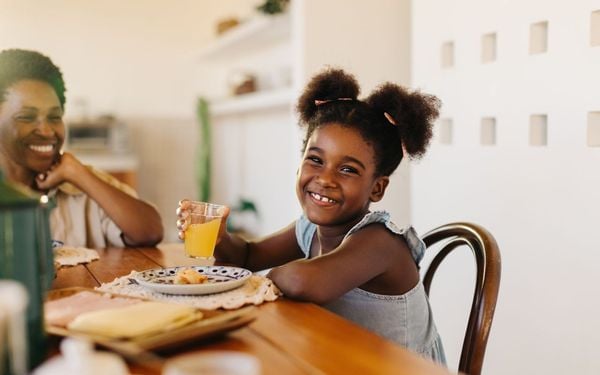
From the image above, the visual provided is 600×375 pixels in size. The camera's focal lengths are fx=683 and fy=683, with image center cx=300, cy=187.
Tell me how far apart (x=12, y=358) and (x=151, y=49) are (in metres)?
5.44

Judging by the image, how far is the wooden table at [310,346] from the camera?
781mm

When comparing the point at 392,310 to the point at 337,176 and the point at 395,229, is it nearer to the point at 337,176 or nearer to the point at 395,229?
the point at 395,229

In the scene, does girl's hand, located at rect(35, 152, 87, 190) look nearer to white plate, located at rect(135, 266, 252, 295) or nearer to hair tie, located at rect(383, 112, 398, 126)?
white plate, located at rect(135, 266, 252, 295)

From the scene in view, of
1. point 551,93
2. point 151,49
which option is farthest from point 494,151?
point 151,49

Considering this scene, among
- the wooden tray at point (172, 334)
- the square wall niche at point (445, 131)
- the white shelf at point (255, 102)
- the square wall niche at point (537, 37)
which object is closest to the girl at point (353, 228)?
the wooden tray at point (172, 334)

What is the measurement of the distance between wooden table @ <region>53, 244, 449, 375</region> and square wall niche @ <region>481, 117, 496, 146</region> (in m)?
1.26

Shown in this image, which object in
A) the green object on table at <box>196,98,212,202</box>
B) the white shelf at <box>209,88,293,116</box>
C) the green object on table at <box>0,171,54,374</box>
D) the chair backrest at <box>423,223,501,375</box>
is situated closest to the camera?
the green object on table at <box>0,171,54,374</box>

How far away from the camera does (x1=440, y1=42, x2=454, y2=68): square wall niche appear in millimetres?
2436

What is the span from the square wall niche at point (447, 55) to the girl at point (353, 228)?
923 millimetres

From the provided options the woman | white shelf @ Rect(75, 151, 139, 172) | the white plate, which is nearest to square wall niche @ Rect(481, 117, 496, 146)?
the woman

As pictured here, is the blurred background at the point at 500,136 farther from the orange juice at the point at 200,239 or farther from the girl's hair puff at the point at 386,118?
the orange juice at the point at 200,239

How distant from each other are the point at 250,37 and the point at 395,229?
330 centimetres

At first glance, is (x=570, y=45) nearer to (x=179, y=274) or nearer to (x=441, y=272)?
(x=441, y=272)

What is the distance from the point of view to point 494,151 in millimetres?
2119
